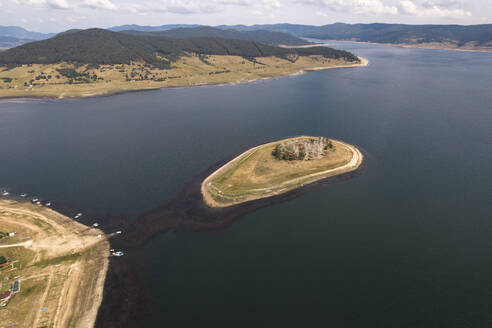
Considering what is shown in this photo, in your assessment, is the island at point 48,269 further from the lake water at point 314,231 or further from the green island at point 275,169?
the green island at point 275,169

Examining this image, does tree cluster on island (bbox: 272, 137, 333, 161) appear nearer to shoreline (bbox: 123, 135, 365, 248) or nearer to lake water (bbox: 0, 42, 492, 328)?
shoreline (bbox: 123, 135, 365, 248)

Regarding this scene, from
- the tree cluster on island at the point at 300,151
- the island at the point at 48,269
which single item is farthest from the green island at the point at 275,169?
the island at the point at 48,269

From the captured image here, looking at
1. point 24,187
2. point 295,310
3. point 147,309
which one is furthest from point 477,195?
point 24,187

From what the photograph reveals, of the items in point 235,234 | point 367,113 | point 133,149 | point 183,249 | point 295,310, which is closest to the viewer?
point 295,310

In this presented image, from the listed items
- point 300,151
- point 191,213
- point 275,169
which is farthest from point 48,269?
point 300,151

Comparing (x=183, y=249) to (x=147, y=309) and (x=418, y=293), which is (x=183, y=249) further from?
(x=418, y=293)

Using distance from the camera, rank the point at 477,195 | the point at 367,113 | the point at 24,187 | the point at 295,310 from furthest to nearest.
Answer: the point at 367,113, the point at 24,187, the point at 477,195, the point at 295,310

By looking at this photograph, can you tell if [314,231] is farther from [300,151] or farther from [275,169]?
[300,151]
